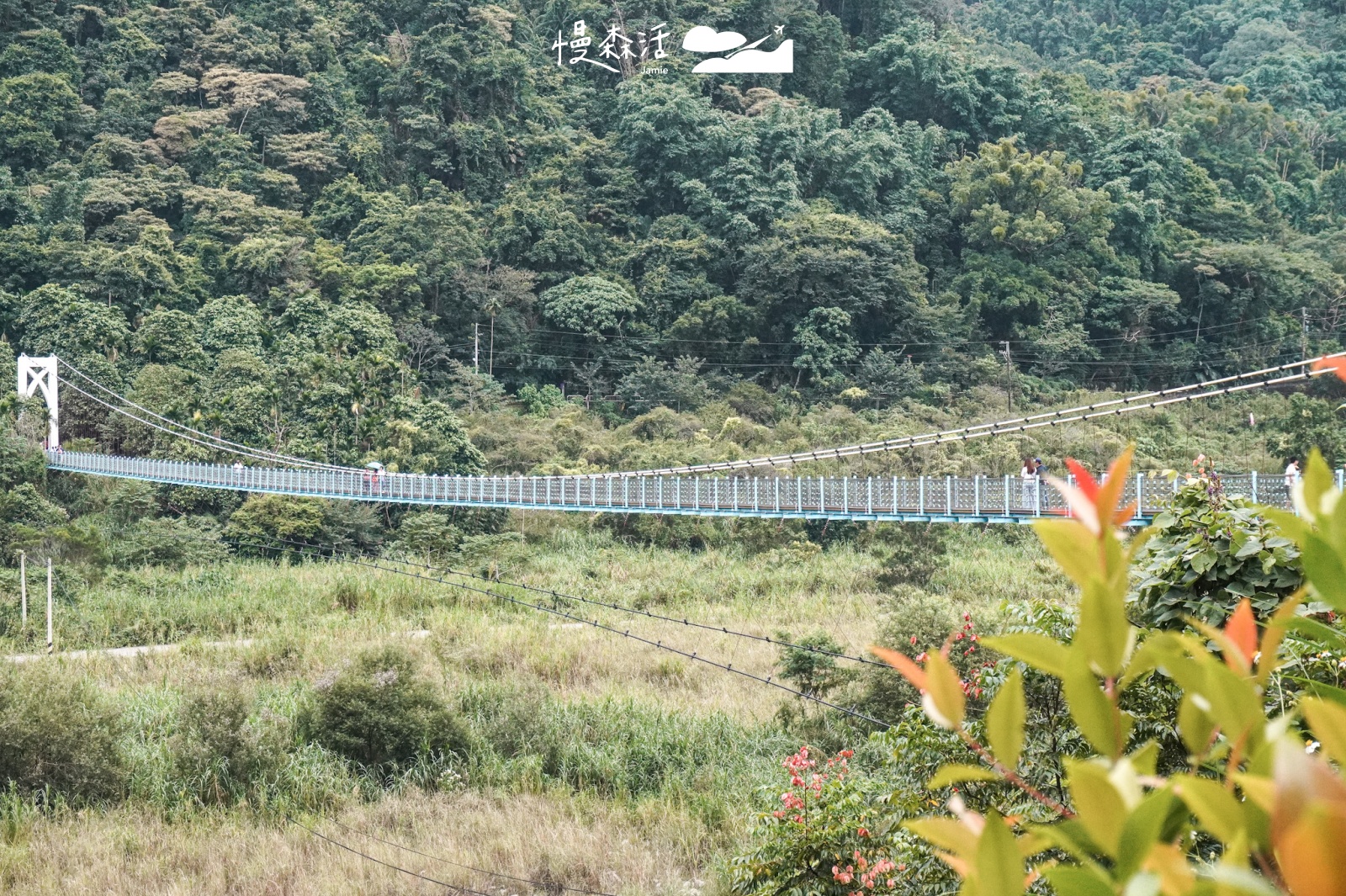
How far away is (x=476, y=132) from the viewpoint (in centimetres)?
2767

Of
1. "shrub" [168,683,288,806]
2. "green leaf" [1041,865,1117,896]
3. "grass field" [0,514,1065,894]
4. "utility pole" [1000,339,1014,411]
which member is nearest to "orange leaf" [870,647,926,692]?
"green leaf" [1041,865,1117,896]

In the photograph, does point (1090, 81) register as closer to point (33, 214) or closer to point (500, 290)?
point (500, 290)

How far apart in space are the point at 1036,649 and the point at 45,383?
22.6m

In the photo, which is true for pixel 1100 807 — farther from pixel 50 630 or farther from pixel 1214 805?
pixel 50 630

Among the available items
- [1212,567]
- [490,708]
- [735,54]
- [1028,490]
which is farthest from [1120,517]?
[735,54]

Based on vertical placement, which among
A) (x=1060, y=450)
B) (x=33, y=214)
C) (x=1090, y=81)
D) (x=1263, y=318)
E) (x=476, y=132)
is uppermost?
(x=1090, y=81)

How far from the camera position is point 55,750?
8.80 metres

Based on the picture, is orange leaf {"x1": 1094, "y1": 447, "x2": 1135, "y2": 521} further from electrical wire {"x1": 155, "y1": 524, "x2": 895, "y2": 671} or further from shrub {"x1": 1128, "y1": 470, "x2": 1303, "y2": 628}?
electrical wire {"x1": 155, "y1": 524, "x2": 895, "y2": 671}

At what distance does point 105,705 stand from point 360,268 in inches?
578

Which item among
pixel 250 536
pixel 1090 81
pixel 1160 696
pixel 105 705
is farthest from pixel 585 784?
pixel 1090 81

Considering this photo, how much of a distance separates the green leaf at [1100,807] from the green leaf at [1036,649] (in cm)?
8

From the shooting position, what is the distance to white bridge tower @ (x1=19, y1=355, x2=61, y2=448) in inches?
798

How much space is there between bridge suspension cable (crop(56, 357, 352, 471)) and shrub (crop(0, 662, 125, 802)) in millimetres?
9108

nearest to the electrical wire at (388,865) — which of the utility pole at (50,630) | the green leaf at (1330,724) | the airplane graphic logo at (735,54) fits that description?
the utility pole at (50,630)
